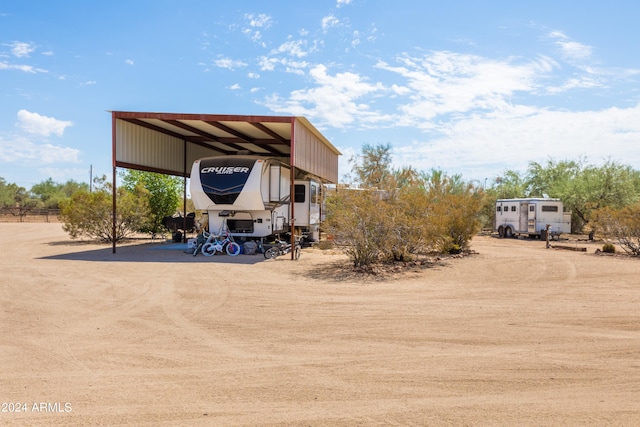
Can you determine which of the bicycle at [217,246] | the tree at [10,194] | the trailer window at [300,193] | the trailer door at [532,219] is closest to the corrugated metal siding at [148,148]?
the bicycle at [217,246]

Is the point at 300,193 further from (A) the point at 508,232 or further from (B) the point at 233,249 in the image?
(A) the point at 508,232

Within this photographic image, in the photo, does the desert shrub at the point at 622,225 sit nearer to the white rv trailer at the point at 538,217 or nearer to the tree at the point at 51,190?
the white rv trailer at the point at 538,217

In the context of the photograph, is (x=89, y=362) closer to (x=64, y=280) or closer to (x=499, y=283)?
(x=64, y=280)

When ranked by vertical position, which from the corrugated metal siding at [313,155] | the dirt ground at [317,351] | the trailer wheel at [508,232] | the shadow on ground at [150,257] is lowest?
the dirt ground at [317,351]

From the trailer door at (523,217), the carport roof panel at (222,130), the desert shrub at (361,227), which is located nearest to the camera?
the desert shrub at (361,227)

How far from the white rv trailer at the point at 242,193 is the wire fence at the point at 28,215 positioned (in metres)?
42.5

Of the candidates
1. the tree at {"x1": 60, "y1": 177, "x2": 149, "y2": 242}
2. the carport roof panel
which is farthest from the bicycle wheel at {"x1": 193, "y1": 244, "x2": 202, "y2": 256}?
the tree at {"x1": 60, "y1": 177, "x2": 149, "y2": 242}

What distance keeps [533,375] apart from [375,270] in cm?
787

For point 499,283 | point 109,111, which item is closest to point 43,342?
point 499,283

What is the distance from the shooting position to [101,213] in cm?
2233

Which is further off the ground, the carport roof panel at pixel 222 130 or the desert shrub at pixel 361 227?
the carport roof panel at pixel 222 130

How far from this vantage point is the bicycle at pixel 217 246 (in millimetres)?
16562

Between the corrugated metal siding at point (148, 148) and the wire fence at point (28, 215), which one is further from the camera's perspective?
the wire fence at point (28, 215)

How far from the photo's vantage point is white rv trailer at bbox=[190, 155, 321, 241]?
53.3 ft
